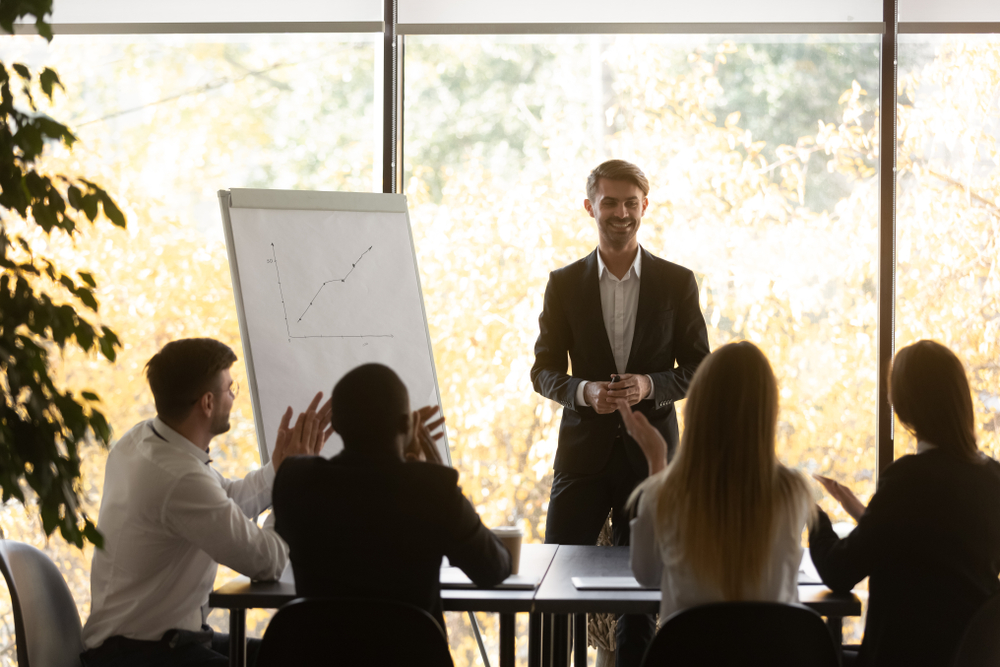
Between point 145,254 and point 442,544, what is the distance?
8.71ft

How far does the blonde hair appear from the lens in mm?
1828

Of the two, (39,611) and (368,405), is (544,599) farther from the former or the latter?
(39,611)

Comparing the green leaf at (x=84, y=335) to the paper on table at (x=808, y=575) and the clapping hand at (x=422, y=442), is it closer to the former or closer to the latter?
the clapping hand at (x=422, y=442)

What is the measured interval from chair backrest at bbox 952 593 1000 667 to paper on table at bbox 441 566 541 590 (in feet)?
2.73

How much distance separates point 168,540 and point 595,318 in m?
1.57

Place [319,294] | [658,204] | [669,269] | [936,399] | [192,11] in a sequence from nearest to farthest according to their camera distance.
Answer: [936,399] < [319,294] < [669,269] < [658,204] < [192,11]

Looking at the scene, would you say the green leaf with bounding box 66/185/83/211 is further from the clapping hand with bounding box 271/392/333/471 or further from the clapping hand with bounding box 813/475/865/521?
the clapping hand with bounding box 813/475/865/521

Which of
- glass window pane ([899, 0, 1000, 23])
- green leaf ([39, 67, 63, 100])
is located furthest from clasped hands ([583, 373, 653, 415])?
glass window pane ([899, 0, 1000, 23])

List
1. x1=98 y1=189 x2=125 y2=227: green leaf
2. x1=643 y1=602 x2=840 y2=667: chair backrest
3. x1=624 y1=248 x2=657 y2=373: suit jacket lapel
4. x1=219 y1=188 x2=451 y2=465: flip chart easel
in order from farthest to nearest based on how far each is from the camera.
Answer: x1=624 y1=248 x2=657 y2=373: suit jacket lapel → x1=219 y1=188 x2=451 y2=465: flip chart easel → x1=643 y1=602 x2=840 y2=667: chair backrest → x1=98 y1=189 x2=125 y2=227: green leaf

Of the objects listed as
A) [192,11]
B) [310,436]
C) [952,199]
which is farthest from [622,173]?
[192,11]

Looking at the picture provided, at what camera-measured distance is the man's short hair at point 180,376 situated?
2.11 m

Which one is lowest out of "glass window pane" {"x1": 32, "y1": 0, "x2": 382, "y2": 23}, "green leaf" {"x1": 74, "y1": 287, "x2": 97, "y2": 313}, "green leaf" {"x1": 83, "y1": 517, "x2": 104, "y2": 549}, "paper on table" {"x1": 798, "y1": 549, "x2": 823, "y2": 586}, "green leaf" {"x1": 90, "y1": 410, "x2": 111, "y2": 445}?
"paper on table" {"x1": 798, "y1": 549, "x2": 823, "y2": 586}

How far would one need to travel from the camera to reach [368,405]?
169cm

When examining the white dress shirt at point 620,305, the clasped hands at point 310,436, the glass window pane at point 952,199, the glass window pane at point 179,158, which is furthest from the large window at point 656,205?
the clasped hands at point 310,436
